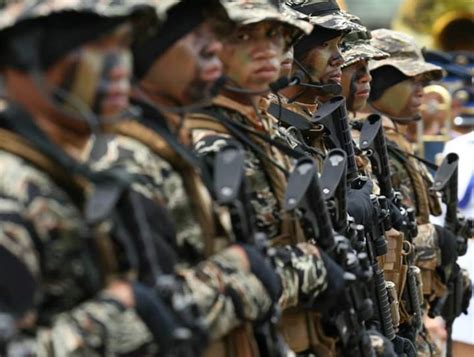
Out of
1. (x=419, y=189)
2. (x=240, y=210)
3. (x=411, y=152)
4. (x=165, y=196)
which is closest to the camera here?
(x=165, y=196)

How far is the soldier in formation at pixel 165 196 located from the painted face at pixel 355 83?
1245mm

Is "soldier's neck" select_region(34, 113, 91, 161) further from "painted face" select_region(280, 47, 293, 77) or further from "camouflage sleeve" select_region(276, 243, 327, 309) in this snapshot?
"painted face" select_region(280, 47, 293, 77)

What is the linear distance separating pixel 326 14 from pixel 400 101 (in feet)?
5.35

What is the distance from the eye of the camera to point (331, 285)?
6.05 m

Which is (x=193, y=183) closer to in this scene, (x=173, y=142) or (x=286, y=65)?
A: (x=173, y=142)

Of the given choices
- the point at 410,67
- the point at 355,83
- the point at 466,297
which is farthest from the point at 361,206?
the point at 466,297

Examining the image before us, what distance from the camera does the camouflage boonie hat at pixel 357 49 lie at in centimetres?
890

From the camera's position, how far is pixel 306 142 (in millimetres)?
7992

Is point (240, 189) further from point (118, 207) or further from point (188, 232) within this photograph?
point (118, 207)

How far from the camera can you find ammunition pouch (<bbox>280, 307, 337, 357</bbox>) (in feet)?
20.7

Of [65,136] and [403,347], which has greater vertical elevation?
[65,136]

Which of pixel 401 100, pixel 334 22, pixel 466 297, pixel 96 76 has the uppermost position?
pixel 96 76

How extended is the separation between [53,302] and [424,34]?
15.6m

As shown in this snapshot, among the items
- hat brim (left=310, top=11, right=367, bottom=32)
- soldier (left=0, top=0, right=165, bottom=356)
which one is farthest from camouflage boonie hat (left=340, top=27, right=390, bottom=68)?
soldier (left=0, top=0, right=165, bottom=356)
